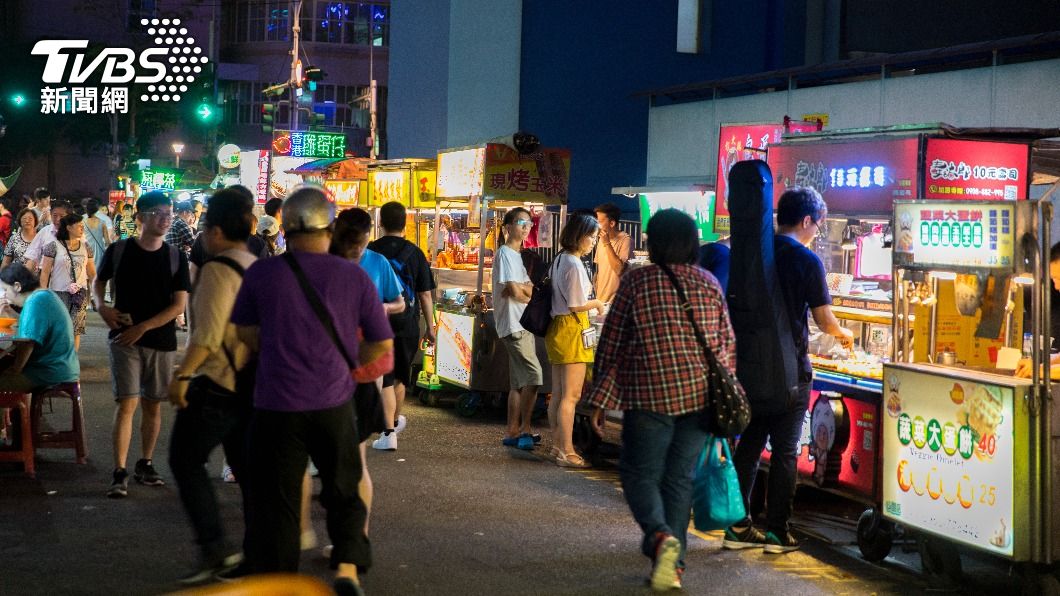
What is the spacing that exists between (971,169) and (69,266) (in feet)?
31.3

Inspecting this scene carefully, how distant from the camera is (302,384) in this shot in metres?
5.11

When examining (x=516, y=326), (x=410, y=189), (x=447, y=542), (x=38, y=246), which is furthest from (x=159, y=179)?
(x=447, y=542)

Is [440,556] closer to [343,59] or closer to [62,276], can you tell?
[62,276]

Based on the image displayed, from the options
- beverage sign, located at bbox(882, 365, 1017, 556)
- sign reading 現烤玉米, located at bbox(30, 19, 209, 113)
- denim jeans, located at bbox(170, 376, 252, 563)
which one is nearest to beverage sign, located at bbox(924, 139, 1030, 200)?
beverage sign, located at bbox(882, 365, 1017, 556)

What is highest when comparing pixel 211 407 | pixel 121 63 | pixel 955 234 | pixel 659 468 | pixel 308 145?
pixel 121 63

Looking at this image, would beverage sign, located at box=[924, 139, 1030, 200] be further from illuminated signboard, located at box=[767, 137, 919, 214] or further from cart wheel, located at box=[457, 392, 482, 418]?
cart wheel, located at box=[457, 392, 482, 418]

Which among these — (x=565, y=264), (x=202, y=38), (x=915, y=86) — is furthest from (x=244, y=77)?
(x=565, y=264)

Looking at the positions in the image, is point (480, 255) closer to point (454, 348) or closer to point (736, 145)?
point (454, 348)

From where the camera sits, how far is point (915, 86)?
1836 cm

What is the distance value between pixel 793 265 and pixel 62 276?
9268 mm

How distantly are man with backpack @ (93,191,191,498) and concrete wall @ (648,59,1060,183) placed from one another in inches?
473

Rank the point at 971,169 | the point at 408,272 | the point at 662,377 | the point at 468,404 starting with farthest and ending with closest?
the point at 468,404 → the point at 408,272 → the point at 971,169 → the point at 662,377

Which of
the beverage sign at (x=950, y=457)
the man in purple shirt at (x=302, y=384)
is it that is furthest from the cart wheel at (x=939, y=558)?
the man in purple shirt at (x=302, y=384)

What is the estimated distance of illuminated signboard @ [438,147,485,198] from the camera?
12.5 metres
